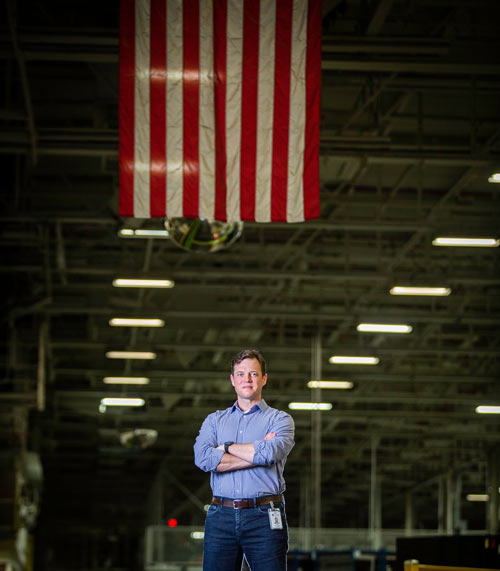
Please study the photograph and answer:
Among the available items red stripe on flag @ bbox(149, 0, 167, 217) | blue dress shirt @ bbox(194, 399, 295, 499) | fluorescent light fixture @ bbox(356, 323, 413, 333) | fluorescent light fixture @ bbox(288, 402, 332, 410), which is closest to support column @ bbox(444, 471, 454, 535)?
fluorescent light fixture @ bbox(288, 402, 332, 410)

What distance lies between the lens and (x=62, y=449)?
137 feet

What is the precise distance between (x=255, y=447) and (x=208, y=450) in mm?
276

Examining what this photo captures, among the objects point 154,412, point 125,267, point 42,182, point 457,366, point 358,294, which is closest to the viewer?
point 42,182

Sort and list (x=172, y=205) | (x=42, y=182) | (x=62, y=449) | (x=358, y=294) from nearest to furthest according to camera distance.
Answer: (x=172, y=205) → (x=42, y=182) → (x=358, y=294) → (x=62, y=449)

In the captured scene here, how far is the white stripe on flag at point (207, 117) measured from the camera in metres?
8.08

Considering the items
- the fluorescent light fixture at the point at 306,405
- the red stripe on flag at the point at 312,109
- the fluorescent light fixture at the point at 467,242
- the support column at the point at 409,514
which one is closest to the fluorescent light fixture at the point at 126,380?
the fluorescent light fixture at the point at 306,405

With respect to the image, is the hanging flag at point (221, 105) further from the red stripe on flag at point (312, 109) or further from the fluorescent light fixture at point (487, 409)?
the fluorescent light fixture at point (487, 409)

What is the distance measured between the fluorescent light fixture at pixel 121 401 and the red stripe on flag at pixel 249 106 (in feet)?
71.2

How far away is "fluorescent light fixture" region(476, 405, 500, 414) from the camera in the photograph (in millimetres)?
29042

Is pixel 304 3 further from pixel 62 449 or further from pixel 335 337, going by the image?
pixel 62 449

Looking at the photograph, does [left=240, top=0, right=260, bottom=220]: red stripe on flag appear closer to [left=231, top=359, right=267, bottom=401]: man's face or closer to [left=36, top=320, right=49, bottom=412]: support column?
[left=231, top=359, right=267, bottom=401]: man's face

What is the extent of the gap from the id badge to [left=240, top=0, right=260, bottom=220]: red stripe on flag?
3.24 m

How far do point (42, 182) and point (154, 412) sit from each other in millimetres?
16396

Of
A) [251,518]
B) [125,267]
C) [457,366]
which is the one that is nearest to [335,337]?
Answer: [457,366]
